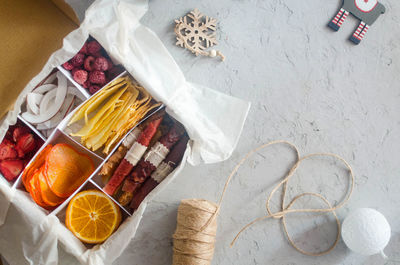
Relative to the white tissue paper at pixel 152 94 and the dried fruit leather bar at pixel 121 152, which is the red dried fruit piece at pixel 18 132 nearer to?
the white tissue paper at pixel 152 94

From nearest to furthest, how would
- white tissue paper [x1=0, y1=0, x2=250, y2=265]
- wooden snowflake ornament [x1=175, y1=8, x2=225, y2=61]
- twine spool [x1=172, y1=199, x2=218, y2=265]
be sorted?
1. white tissue paper [x1=0, y1=0, x2=250, y2=265]
2. twine spool [x1=172, y1=199, x2=218, y2=265]
3. wooden snowflake ornament [x1=175, y1=8, x2=225, y2=61]

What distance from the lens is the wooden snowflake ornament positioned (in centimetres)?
149

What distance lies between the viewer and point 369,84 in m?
1.58

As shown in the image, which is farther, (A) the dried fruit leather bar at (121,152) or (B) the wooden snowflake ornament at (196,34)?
(B) the wooden snowflake ornament at (196,34)

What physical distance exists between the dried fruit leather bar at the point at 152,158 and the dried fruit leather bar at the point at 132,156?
25 millimetres

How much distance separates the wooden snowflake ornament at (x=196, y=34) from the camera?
149 centimetres

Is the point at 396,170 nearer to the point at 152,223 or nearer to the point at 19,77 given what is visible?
the point at 152,223

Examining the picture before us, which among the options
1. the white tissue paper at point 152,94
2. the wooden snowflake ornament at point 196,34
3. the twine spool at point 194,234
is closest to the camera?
the white tissue paper at point 152,94

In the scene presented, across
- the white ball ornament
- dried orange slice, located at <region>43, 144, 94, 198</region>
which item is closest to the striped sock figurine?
the white ball ornament

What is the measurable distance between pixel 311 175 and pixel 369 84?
1.56ft

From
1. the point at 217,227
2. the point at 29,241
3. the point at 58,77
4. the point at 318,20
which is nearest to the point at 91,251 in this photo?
the point at 29,241

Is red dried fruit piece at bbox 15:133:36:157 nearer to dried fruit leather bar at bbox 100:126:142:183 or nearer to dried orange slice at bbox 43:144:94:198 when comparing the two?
dried orange slice at bbox 43:144:94:198

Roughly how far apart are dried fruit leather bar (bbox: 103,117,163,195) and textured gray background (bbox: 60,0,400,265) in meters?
0.24

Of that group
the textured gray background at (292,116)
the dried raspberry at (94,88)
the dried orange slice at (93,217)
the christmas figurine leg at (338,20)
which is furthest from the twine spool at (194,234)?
the christmas figurine leg at (338,20)
